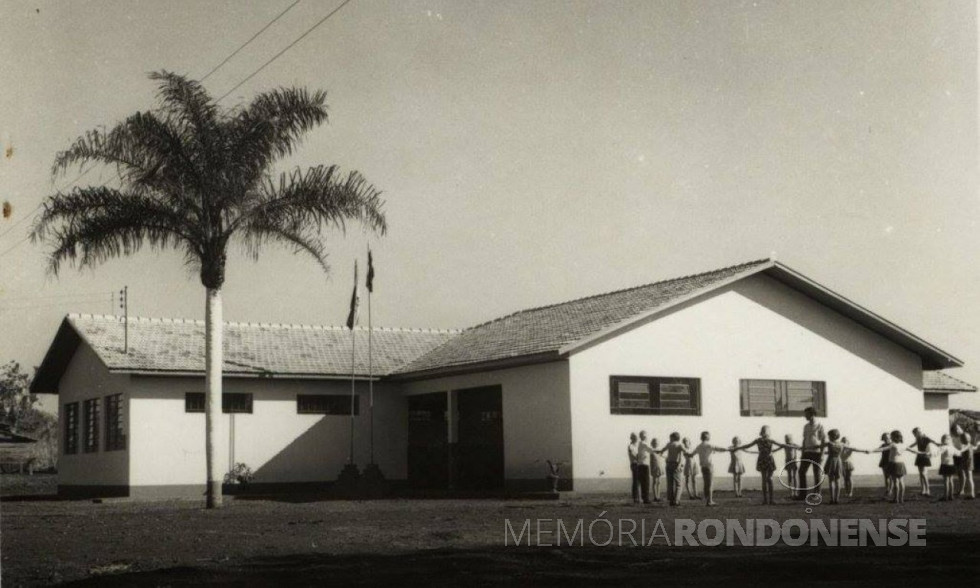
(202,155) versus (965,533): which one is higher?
(202,155)

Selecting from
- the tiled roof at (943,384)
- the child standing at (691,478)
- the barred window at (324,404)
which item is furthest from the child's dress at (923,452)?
the barred window at (324,404)

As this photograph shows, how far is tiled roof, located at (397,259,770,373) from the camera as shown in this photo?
80.5 ft

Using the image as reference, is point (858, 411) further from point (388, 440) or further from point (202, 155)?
point (202, 155)

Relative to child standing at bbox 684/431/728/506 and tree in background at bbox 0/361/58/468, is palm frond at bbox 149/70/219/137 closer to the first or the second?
child standing at bbox 684/431/728/506

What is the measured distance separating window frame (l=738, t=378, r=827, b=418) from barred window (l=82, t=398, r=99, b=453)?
16.3m

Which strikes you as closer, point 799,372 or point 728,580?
point 728,580

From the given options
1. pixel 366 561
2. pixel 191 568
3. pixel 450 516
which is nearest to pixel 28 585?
pixel 191 568

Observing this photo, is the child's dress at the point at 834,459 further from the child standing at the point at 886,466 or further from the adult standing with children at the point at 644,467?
the adult standing with children at the point at 644,467

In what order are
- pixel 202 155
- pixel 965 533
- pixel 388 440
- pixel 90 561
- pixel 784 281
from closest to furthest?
pixel 90 561, pixel 965 533, pixel 202 155, pixel 784 281, pixel 388 440

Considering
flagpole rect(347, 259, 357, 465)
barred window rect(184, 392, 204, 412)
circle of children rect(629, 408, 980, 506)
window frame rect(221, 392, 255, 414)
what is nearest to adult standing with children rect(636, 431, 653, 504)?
circle of children rect(629, 408, 980, 506)

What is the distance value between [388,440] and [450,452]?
3.05m

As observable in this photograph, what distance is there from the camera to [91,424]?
30.0 m

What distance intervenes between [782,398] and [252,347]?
534 inches

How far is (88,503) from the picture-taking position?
24.6 meters
